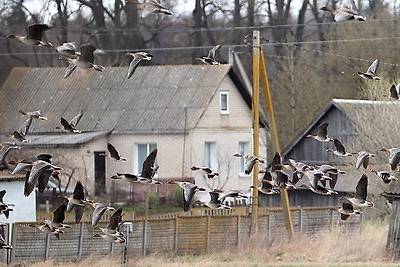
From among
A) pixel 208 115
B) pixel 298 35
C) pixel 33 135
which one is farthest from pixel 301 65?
pixel 33 135

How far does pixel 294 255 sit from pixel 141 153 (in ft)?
65.0

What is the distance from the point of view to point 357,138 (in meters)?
42.3

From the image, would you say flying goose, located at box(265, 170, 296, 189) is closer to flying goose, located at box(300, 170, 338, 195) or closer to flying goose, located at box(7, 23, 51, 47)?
flying goose, located at box(300, 170, 338, 195)

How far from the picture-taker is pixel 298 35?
207ft

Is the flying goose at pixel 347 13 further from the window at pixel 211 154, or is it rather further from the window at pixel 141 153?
the window at pixel 211 154

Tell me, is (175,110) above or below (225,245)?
above

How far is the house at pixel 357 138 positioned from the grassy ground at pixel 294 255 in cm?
287

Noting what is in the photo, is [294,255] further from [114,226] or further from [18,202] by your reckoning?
[114,226]

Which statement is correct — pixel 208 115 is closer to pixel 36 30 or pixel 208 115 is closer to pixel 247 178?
pixel 247 178

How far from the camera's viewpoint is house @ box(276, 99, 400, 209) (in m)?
39.7

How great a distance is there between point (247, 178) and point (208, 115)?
329 centimetres

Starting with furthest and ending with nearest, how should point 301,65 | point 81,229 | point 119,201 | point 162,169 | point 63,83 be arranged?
point 301,65
point 63,83
point 162,169
point 119,201
point 81,229

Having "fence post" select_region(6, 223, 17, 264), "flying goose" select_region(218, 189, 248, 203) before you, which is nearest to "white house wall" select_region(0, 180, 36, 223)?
"fence post" select_region(6, 223, 17, 264)

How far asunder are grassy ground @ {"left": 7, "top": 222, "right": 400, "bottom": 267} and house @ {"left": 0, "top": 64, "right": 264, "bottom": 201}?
49.5ft
